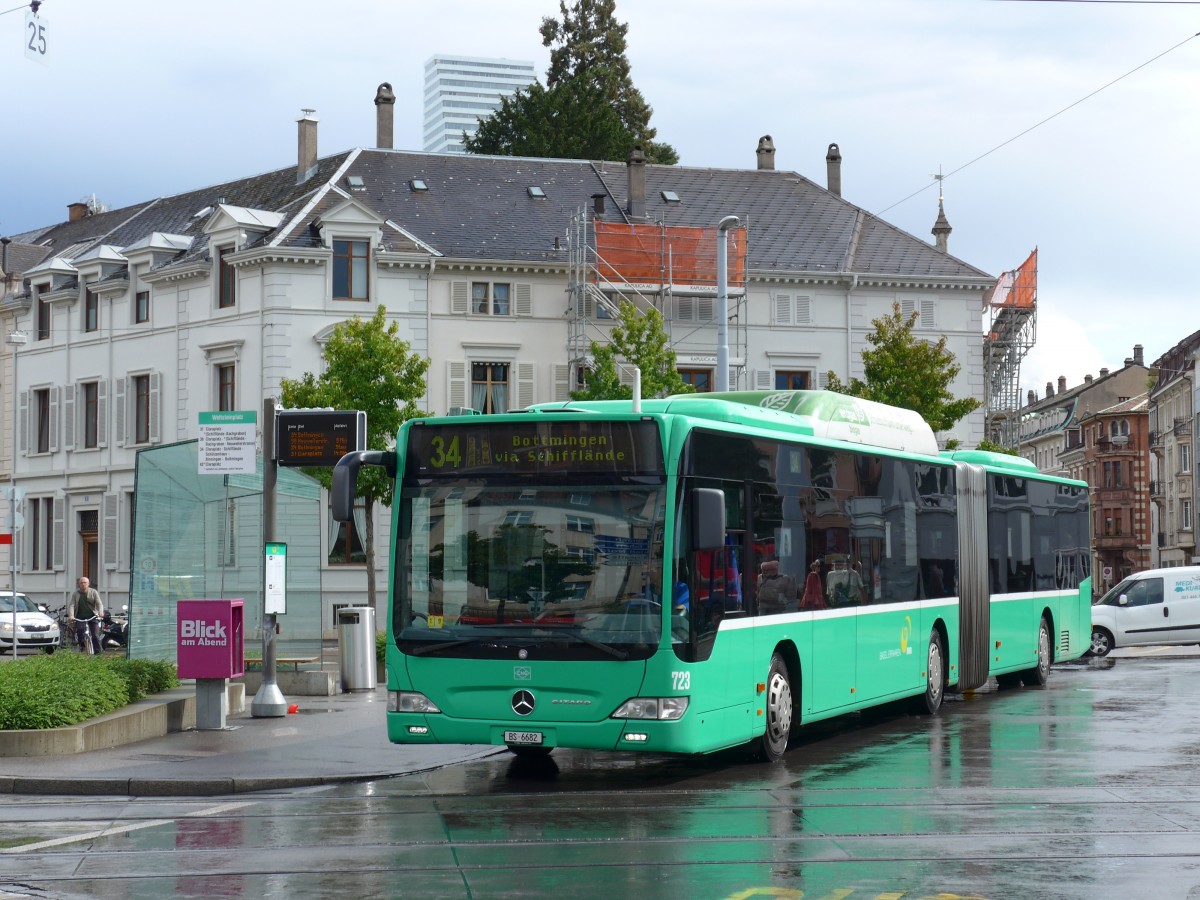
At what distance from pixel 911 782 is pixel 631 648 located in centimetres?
257

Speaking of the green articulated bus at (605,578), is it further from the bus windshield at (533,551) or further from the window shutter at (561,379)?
the window shutter at (561,379)

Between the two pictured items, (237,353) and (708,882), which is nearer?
(708,882)

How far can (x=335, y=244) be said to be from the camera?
4809 cm

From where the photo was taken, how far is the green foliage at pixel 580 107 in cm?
6338

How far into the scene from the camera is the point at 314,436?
19062mm

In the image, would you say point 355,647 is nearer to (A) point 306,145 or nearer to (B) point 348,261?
(B) point 348,261

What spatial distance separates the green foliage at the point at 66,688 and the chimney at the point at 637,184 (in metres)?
36.4

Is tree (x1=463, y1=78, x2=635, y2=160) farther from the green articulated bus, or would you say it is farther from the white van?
the green articulated bus

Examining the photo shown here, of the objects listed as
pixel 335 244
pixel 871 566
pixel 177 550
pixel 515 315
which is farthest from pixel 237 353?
pixel 871 566

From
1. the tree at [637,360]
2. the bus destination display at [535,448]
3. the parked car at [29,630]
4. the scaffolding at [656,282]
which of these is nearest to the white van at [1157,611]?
the tree at [637,360]

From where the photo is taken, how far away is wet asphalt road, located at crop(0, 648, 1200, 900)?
357 inches

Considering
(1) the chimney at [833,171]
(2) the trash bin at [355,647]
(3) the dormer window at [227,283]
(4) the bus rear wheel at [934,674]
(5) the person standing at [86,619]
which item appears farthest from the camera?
(1) the chimney at [833,171]

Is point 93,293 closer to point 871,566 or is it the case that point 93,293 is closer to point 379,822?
point 871,566

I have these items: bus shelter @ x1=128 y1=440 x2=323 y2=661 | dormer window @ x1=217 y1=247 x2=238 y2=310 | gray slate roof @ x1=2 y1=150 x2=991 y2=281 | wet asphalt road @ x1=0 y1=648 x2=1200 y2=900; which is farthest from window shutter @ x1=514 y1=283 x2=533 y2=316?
wet asphalt road @ x1=0 y1=648 x2=1200 y2=900
